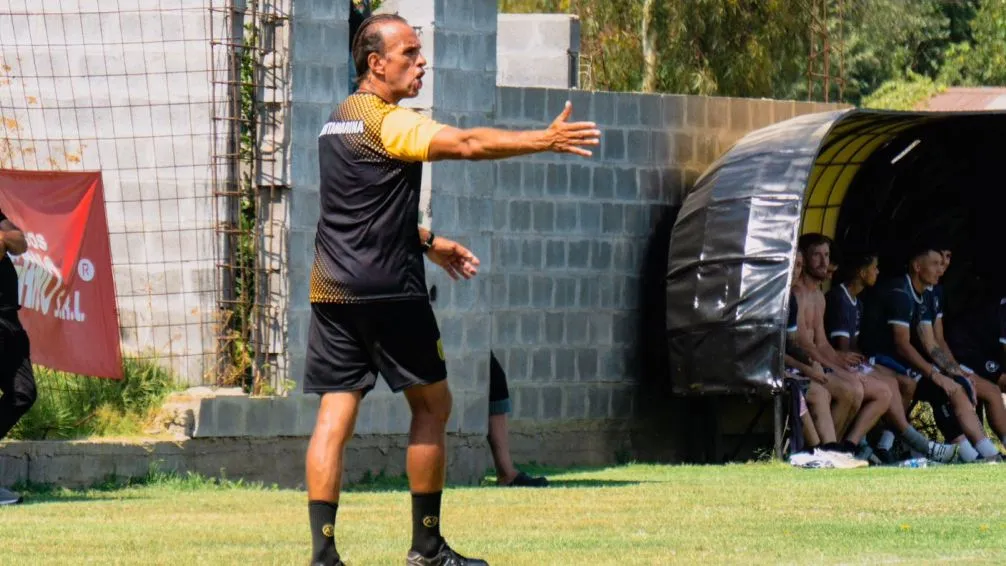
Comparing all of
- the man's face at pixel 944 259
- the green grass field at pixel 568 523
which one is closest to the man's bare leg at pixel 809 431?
the green grass field at pixel 568 523

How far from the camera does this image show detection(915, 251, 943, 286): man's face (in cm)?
1611

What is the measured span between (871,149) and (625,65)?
14543 mm

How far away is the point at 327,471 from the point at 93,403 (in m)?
4.89

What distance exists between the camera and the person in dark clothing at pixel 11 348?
34.6 ft

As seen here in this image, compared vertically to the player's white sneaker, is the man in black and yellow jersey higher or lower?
higher

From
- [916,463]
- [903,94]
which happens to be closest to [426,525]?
[916,463]

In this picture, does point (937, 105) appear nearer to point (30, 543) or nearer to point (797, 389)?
point (797, 389)

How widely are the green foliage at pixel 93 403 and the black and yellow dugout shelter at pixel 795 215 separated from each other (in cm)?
441

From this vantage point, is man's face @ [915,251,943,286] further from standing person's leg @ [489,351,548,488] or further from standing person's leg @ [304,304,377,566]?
standing person's leg @ [304,304,377,566]

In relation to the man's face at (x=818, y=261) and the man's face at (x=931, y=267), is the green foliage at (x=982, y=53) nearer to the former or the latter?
the man's face at (x=931, y=267)

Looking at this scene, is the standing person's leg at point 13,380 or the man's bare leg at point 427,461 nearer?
the man's bare leg at point 427,461

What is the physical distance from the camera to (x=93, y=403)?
11.8 metres

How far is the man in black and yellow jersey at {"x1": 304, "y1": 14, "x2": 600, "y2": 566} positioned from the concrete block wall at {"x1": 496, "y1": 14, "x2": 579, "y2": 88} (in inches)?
364

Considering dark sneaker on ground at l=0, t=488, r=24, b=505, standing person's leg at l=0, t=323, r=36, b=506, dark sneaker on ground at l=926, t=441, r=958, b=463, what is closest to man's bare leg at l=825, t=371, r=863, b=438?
dark sneaker on ground at l=926, t=441, r=958, b=463
